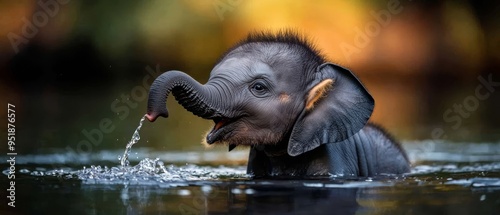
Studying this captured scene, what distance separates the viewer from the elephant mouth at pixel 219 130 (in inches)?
288

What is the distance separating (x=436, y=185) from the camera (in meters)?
7.10

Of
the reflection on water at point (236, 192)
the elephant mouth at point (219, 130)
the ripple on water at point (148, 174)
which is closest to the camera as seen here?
the reflection on water at point (236, 192)

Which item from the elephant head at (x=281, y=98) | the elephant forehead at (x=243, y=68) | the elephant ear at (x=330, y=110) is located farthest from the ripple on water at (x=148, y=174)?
the elephant forehead at (x=243, y=68)

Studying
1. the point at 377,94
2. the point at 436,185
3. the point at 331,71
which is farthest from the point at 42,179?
the point at 377,94

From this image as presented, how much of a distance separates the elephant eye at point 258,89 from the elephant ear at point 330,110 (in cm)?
31

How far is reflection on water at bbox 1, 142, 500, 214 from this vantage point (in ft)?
18.9

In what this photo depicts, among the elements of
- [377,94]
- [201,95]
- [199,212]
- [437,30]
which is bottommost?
[199,212]

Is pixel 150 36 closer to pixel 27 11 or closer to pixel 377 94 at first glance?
pixel 27 11

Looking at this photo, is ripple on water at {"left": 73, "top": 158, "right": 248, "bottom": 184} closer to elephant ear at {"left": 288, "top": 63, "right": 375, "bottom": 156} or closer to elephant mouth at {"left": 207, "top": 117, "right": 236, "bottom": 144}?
elephant mouth at {"left": 207, "top": 117, "right": 236, "bottom": 144}

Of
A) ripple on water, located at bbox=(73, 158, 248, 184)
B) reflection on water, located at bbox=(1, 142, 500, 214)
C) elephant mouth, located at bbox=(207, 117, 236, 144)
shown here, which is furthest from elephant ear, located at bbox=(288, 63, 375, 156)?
ripple on water, located at bbox=(73, 158, 248, 184)

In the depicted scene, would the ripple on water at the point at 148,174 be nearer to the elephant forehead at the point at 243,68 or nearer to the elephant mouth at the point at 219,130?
the elephant mouth at the point at 219,130

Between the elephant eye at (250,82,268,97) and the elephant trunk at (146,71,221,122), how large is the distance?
0.35 meters

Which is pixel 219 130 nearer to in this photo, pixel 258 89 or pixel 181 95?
pixel 258 89

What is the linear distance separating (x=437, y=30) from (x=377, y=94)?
3.76 meters
